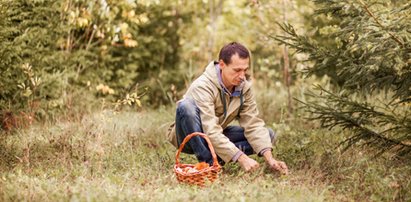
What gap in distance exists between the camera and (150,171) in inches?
179

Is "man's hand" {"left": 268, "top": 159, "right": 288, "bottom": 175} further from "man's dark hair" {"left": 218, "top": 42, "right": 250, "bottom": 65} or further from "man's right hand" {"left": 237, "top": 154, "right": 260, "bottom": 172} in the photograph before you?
"man's dark hair" {"left": 218, "top": 42, "right": 250, "bottom": 65}

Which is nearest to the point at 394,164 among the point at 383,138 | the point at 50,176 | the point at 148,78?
the point at 383,138

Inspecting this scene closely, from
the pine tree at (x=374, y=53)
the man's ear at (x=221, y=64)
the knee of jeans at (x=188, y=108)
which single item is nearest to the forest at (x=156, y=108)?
the pine tree at (x=374, y=53)

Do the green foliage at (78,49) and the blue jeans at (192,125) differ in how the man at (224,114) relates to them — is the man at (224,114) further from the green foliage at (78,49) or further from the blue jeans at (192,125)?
the green foliage at (78,49)

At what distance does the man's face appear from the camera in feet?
14.6

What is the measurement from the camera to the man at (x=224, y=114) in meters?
4.42

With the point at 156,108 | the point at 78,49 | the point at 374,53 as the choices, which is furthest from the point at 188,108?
the point at 156,108

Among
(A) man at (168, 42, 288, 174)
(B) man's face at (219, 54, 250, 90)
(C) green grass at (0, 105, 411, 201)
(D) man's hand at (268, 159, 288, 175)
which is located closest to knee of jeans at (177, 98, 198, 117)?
(A) man at (168, 42, 288, 174)

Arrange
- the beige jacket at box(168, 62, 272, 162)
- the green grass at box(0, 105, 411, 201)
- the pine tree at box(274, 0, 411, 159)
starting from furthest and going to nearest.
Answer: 1. the beige jacket at box(168, 62, 272, 162)
2. the pine tree at box(274, 0, 411, 159)
3. the green grass at box(0, 105, 411, 201)

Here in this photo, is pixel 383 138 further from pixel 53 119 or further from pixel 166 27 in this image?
pixel 166 27

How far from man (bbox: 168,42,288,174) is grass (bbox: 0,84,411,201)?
17cm

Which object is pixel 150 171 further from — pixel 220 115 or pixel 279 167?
pixel 279 167

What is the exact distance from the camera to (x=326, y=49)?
5023 mm

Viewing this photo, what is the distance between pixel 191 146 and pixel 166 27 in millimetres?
4745
